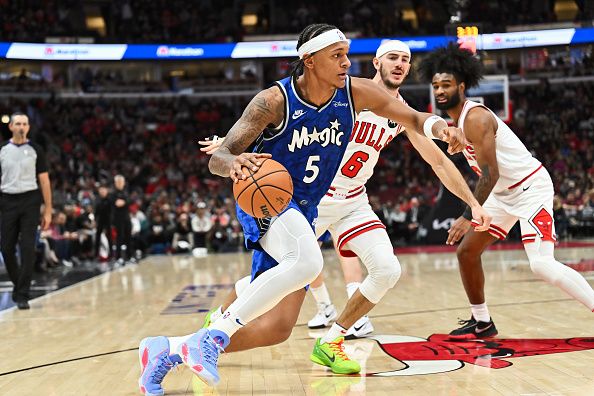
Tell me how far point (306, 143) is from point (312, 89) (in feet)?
0.95

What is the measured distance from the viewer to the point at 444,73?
5.83 metres

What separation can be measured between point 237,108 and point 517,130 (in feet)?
36.8

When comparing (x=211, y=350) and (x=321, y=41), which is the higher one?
(x=321, y=41)

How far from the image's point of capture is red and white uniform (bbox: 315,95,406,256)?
18.4 feet

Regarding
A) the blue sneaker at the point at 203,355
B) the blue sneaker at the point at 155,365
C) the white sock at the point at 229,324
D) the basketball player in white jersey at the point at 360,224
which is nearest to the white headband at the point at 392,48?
the basketball player in white jersey at the point at 360,224

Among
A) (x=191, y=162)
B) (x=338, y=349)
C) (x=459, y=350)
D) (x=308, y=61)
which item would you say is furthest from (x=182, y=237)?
(x=308, y=61)

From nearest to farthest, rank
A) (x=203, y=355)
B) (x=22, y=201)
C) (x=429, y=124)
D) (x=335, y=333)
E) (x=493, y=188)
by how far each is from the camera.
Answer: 1. (x=203, y=355)
2. (x=429, y=124)
3. (x=335, y=333)
4. (x=493, y=188)
5. (x=22, y=201)

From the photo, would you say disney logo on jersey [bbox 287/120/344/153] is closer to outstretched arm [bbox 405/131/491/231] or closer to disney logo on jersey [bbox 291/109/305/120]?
disney logo on jersey [bbox 291/109/305/120]

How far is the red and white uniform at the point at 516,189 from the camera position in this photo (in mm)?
5574

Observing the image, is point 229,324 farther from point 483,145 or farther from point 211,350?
point 483,145

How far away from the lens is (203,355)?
3.90 m

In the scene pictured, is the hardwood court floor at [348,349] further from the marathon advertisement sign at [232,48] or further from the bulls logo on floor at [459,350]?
the marathon advertisement sign at [232,48]

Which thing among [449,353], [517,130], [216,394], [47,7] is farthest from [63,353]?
[47,7]

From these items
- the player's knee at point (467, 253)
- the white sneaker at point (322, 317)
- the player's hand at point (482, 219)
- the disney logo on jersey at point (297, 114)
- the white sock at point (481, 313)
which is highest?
the disney logo on jersey at point (297, 114)
